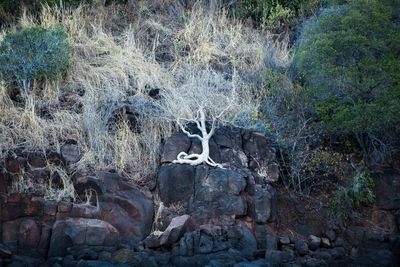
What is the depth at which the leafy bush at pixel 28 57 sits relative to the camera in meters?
8.92

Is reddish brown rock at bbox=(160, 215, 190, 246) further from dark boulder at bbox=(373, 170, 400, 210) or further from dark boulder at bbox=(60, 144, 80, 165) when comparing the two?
dark boulder at bbox=(373, 170, 400, 210)

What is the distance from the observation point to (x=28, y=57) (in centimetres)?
897

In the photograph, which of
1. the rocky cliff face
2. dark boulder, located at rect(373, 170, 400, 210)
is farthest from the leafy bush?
dark boulder, located at rect(373, 170, 400, 210)

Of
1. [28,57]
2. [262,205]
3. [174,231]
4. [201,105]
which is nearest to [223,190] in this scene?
[262,205]

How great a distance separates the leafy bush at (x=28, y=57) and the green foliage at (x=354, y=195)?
637 centimetres

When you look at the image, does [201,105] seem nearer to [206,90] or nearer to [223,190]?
[206,90]

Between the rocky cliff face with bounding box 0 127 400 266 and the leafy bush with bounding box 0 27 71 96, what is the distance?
2337 mm

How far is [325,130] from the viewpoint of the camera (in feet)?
29.1

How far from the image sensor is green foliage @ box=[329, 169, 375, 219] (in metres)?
7.64

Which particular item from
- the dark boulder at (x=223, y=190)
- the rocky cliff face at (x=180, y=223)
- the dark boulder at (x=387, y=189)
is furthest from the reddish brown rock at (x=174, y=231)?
the dark boulder at (x=387, y=189)

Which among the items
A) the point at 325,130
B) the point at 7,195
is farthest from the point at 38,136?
the point at 325,130

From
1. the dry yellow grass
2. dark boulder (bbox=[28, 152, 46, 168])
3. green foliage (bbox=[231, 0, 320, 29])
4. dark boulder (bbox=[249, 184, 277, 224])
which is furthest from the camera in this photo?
green foliage (bbox=[231, 0, 320, 29])

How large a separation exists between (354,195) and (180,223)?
3298mm

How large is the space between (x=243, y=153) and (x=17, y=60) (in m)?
5.02
